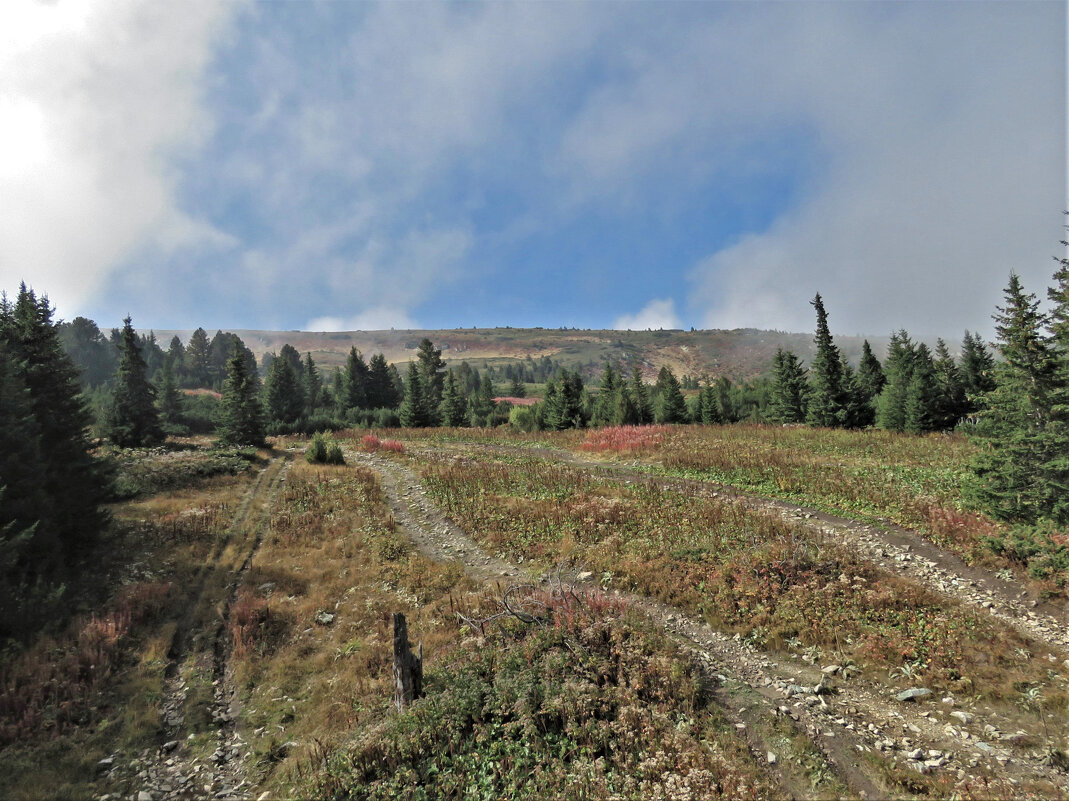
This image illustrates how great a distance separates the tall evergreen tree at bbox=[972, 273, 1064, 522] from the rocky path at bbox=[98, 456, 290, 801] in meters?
19.0

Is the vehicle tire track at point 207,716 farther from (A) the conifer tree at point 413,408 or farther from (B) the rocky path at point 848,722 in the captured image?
(A) the conifer tree at point 413,408

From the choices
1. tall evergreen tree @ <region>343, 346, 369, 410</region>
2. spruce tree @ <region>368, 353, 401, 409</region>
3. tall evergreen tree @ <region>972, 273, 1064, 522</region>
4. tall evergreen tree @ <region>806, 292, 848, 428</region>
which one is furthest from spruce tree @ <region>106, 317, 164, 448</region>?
tall evergreen tree @ <region>806, 292, 848, 428</region>

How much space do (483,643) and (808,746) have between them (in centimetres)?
579

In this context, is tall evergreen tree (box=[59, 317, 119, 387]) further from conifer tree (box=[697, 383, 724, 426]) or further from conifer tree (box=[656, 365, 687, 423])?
conifer tree (box=[697, 383, 724, 426])

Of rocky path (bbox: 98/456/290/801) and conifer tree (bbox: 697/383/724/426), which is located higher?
conifer tree (bbox: 697/383/724/426)

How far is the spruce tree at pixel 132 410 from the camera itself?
128ft

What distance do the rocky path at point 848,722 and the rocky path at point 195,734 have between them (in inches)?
316

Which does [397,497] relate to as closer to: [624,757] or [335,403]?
[624,757]

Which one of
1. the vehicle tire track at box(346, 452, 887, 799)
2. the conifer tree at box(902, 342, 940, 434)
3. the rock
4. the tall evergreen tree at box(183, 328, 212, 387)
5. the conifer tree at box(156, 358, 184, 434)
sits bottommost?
the rock

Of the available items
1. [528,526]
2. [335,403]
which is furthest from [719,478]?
[335,403]

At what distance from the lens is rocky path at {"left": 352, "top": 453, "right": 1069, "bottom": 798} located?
5785 mm

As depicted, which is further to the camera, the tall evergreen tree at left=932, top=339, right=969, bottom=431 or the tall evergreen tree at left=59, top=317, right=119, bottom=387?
the tall evergreen tree at left=59, top=317, right=119, bottom=387

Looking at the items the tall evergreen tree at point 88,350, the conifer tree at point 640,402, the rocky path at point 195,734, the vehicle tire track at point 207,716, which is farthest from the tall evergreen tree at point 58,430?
the tall evergreen tree at point 88,350

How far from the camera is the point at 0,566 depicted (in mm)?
9047
